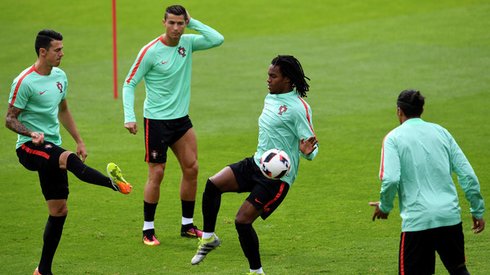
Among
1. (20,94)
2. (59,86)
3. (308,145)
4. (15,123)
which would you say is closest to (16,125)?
(15,123)

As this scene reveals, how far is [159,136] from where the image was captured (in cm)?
1166

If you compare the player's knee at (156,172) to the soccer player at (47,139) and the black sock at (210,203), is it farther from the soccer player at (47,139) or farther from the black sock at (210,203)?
the soccer player at (47,139)

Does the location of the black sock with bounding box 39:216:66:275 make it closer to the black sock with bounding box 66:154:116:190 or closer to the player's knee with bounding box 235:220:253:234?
the black sock with bounding box 66:154:116:190

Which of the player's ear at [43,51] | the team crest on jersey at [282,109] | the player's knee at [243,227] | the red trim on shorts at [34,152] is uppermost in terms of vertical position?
the player's ear at [43,51]

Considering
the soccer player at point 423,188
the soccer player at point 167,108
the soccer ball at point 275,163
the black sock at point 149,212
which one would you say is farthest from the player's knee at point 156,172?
the soccer player at point 423,188

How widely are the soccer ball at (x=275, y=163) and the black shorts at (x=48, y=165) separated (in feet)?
7.38

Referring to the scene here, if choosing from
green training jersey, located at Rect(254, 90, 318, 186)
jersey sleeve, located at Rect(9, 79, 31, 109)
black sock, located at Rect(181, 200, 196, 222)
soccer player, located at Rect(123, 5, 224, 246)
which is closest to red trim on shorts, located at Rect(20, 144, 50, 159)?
jersey sleeve, located at Rect(9, 79, 31, 109)

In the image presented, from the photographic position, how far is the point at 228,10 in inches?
1180

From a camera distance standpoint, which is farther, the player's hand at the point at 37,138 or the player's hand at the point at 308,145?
the player's hand at the point at 37,138

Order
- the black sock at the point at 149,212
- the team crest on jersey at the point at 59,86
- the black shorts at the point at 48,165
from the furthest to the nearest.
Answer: the black sock at the point at 149,212 → the team crest on jersey at the point at 59,86 → the black shorts at the point at 48,165

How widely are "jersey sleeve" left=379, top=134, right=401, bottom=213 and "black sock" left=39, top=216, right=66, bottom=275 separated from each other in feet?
13.0

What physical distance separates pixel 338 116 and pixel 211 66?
5803mm

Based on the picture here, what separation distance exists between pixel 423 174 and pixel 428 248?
0.65 m

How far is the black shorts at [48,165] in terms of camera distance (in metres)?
10.0
